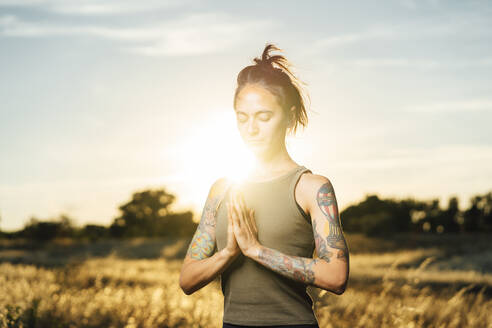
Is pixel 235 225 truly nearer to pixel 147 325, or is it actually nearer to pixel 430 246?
pixel 147 325

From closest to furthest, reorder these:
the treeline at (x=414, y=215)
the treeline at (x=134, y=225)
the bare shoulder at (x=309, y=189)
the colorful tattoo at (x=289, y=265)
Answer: the colorful tattoo at (x=289, y=265) < the bare shoulder at (x=309, y=189) < the treeline at (x=414, y=215) < the treeline at (x=134, y=225)

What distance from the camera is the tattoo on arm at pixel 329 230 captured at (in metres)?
2.98

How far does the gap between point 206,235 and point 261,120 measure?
2.68ft

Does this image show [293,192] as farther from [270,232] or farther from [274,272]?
[274,272]

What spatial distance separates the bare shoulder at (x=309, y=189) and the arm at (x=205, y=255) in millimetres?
556

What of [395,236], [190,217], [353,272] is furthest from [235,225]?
[190,217]

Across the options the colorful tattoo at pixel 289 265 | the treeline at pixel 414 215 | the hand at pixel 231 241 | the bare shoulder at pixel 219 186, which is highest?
the bare shoulder at pixel 219 186

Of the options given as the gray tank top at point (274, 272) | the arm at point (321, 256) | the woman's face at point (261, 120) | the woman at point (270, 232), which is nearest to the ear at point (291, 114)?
the woman at point (270, 232)

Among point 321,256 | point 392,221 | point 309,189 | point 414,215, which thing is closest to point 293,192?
point 309,189

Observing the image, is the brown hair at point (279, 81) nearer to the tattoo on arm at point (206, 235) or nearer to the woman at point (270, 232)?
the woman at point (270, 232)

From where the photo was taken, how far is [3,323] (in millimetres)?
6512

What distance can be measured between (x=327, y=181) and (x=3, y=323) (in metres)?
5.22

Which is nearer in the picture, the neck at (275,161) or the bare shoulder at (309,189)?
the bare shoulder at (309,189)

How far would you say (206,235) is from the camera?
336 centimetres
